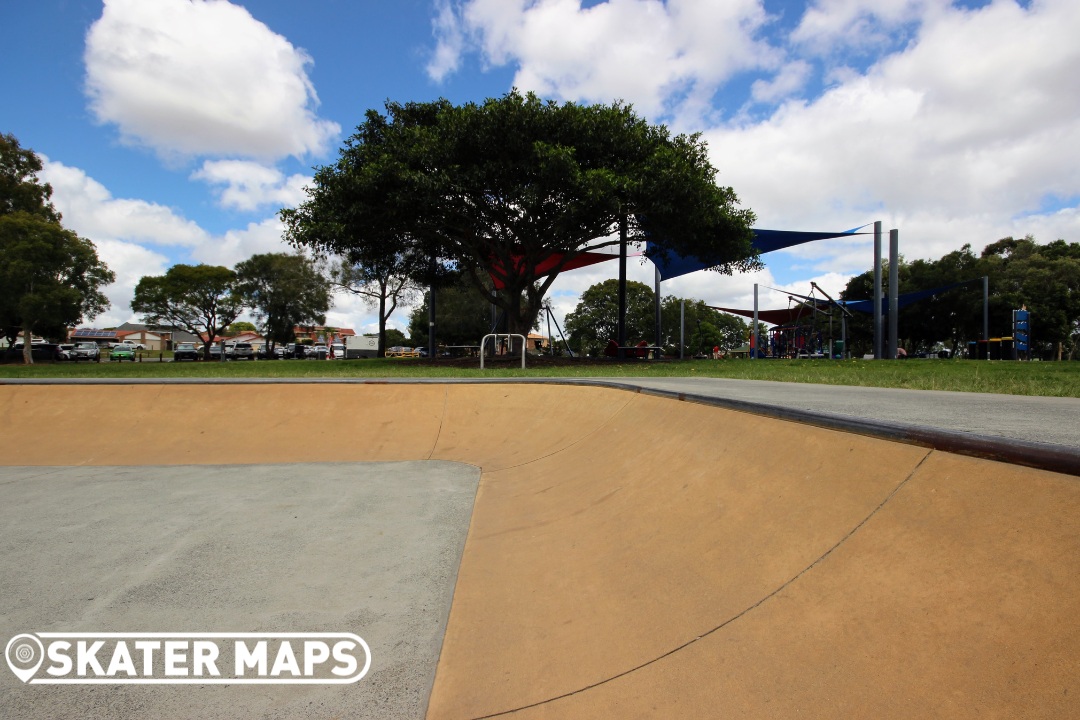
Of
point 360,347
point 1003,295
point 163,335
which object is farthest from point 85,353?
point 163,335

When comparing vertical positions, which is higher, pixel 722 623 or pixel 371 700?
pixel 722 623

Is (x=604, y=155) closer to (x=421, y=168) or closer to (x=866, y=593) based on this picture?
(x=421, y=168)

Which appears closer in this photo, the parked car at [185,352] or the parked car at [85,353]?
the parked car at [85,353]

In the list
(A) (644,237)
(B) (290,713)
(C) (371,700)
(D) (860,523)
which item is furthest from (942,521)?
(A) (644,237)

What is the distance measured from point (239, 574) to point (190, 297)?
156 feet

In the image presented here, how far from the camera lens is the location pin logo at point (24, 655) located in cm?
229

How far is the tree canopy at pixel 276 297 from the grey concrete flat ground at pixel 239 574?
39.5 metres

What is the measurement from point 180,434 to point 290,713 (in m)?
6.50

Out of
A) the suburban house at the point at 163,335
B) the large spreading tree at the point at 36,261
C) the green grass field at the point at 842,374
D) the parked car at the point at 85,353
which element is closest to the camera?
the green grass field at the point at 842,374

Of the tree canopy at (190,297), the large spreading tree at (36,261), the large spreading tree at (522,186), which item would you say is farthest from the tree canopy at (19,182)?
the large spreading tree at (522,186)

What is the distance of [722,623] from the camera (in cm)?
208

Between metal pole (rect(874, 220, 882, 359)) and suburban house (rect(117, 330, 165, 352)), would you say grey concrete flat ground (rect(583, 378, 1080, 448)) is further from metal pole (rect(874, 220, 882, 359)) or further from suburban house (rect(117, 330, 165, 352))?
suburban house (rect(117, 330, 165, 352))

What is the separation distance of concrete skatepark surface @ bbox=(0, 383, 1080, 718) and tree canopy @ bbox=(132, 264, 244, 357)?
46120 millimetres

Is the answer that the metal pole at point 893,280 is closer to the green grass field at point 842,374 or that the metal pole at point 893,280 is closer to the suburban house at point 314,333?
the green grass field at point 842,374
